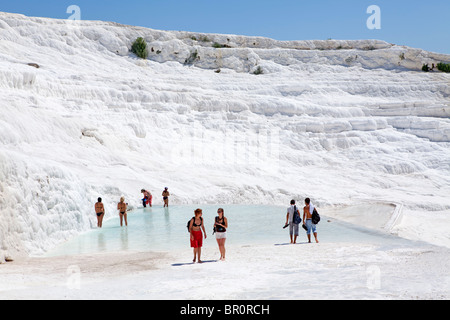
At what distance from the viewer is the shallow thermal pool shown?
12328 millimetres

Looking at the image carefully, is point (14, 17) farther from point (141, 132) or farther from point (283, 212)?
point (283, 212)

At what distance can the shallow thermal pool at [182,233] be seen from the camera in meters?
12.3

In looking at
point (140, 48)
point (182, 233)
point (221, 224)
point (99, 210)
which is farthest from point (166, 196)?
point (140, 48)

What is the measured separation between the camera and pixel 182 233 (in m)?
14.0

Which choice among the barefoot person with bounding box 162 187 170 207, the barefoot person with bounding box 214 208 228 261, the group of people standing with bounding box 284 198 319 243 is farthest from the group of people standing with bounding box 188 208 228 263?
the barefoot person with bounding box 162 187 170 207

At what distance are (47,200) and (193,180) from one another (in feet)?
30.5

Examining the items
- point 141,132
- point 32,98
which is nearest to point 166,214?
point 141,132

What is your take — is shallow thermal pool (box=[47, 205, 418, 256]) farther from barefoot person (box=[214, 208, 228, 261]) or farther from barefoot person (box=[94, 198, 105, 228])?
barefoot person (box=[214, 208, 228, 261])

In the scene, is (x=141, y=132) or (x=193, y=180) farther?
(x=141, y=132)

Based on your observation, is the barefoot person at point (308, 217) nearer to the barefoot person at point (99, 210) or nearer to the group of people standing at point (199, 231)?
the group of people standing at point (199, 231)

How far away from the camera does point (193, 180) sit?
21688 mm

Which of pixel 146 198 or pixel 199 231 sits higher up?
pixel 146 198

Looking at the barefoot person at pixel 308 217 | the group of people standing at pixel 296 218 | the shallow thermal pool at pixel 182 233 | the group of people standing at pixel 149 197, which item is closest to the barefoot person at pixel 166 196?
the group of people standing at pixel 149 197

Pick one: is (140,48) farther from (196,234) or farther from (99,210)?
(196,234)
